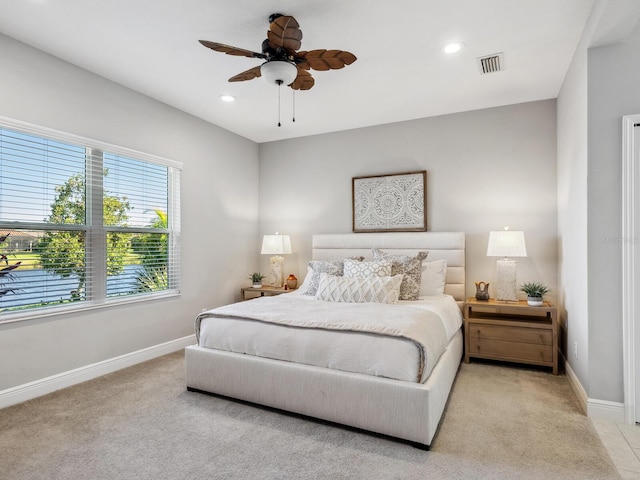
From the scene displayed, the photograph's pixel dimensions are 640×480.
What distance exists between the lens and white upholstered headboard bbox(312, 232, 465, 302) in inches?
157

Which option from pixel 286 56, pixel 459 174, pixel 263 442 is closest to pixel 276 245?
pixel 459 174

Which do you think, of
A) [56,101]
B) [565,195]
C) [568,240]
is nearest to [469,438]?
[568,240]

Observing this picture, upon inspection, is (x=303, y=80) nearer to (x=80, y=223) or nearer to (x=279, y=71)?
(x=279, y=71)

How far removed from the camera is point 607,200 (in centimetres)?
242

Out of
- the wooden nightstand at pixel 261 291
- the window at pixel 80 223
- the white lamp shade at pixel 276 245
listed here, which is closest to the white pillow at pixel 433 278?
the wooden nightstand at pixel 261 291

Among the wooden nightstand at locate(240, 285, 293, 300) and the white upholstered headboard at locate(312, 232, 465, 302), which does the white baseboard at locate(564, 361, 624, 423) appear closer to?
the white upholstered headboard at locate(312, 232, 465, 302)

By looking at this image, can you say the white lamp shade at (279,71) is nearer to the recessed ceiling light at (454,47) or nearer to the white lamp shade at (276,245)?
the recessed ceiling light at (454,47)

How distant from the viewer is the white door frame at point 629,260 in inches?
91.4

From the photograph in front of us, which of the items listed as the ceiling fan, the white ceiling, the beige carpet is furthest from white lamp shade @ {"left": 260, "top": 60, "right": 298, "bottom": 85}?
the beige carpet

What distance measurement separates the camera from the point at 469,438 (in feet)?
7.18

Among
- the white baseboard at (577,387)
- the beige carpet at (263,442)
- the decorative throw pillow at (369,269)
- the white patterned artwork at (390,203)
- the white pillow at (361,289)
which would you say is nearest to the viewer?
the beige carpet at (263,442)

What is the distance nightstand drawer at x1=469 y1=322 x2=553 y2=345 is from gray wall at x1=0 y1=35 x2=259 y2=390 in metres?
2.99

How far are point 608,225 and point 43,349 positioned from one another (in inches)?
165

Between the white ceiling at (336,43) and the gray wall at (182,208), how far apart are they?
0.64 ft
